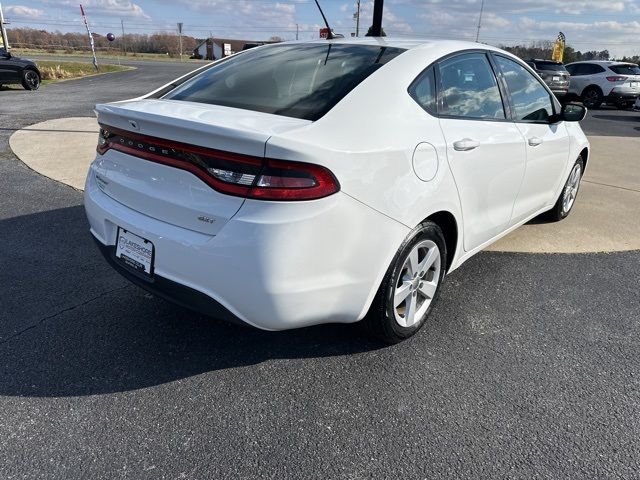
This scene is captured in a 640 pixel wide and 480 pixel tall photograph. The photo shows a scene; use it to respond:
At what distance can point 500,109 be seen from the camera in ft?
11.0

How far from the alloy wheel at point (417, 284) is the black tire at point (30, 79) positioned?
17.4 metres

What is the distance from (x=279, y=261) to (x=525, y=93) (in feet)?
8.96

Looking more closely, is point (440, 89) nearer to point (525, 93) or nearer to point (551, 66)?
point (525, 93)

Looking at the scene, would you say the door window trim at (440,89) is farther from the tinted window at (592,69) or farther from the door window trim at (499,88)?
the tinted window at (592,69)

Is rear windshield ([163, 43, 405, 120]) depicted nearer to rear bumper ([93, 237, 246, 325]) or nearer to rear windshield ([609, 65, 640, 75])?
rear bumper ([93, 237, 246, 325])

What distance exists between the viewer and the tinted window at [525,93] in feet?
11.7

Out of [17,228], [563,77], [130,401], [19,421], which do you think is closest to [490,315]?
[130,401]

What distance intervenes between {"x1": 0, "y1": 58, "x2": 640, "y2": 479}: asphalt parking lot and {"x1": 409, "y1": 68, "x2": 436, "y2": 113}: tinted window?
133 cm

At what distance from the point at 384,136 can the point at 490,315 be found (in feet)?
5.11

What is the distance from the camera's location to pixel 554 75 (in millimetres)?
17297

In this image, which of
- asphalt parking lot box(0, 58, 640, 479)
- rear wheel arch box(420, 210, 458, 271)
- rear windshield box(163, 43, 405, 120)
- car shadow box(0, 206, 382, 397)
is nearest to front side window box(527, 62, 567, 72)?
asphalt parking lot box(0, 58, 640, 479)

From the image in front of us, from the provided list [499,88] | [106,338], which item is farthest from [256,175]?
[499,88]

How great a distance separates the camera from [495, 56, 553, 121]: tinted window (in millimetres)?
3561

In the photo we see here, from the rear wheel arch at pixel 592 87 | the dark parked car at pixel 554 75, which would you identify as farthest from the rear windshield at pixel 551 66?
the rear wheel arch at pixel 592 87
